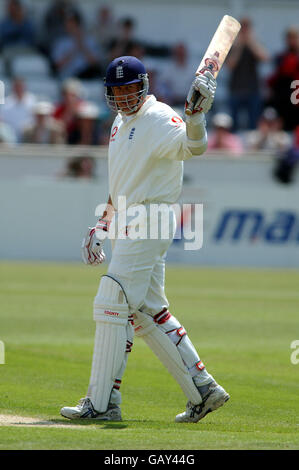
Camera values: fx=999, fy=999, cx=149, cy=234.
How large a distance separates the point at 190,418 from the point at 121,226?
1244 mm

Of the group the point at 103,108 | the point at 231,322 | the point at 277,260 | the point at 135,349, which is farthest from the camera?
the point at 103,108

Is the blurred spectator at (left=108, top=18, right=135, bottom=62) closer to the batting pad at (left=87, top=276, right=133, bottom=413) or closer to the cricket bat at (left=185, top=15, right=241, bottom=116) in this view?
the cricket bat at (left=185, top=15, right=241, bottom=116)

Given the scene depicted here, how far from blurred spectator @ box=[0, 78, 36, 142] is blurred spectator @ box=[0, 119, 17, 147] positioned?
32 centimetres

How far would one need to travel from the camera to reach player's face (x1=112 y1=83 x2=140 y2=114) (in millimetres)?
6031

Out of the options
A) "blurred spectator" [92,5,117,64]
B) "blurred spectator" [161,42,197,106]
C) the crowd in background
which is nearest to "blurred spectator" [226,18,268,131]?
the crowd in background

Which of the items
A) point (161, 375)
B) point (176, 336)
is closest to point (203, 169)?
point (161, 375)

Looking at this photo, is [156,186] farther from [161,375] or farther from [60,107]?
[60,107]

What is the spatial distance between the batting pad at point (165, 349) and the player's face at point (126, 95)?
4.14 feet

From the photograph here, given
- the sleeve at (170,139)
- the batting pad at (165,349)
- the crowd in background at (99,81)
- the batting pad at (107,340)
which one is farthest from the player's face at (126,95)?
the crowd in background at (99,81)

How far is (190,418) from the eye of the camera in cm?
608

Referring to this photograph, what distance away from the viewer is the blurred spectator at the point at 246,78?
65.4ft

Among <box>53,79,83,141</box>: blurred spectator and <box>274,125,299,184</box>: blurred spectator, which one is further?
<box>53,79,83,141</box>: blurred spectator

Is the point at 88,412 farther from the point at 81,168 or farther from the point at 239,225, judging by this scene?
the point at 81,168

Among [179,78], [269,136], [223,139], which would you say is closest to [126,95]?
[223,139]
